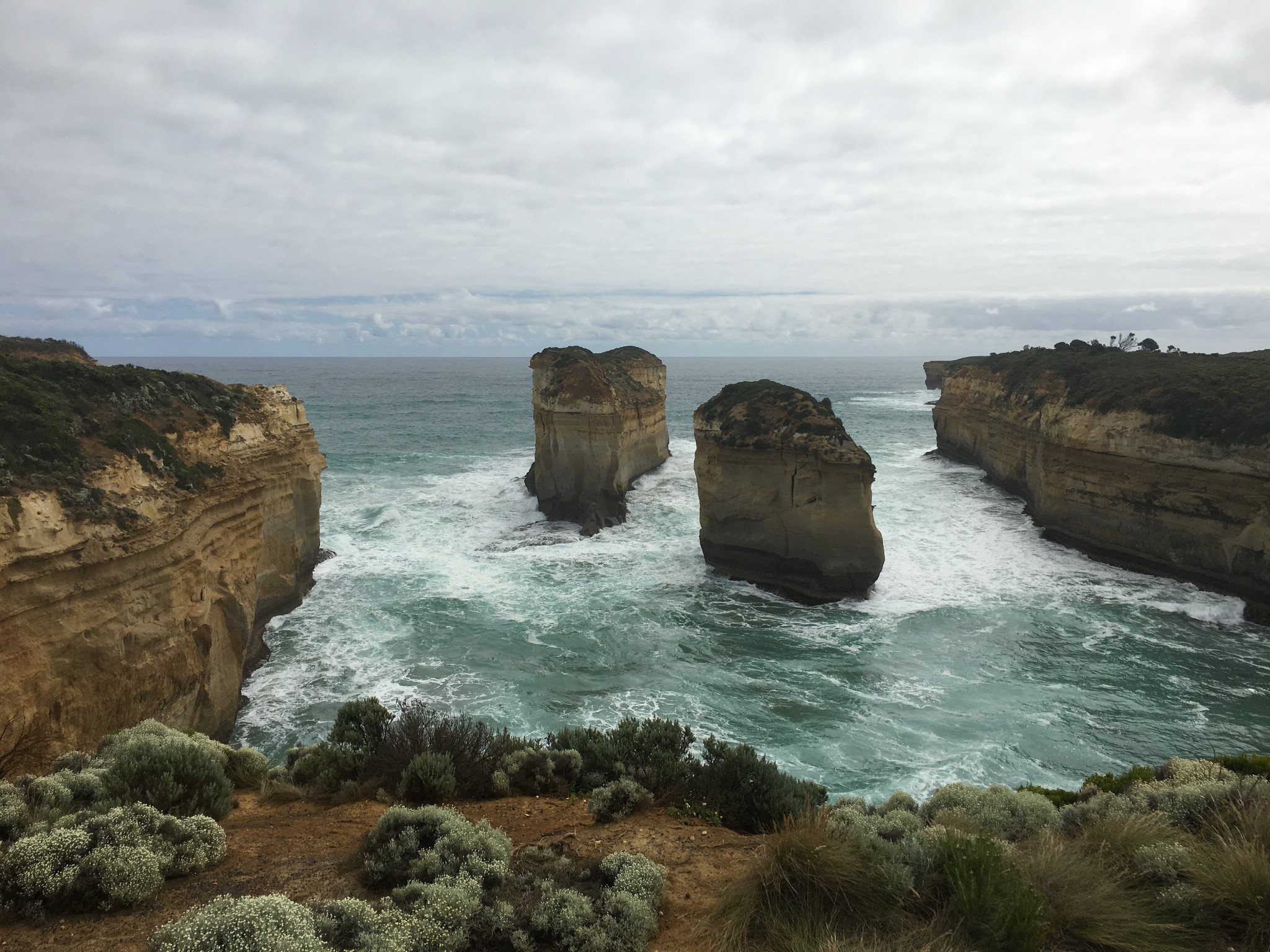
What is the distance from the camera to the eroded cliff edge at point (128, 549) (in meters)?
9.13

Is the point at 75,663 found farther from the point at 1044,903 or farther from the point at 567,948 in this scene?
the point at 1044,903

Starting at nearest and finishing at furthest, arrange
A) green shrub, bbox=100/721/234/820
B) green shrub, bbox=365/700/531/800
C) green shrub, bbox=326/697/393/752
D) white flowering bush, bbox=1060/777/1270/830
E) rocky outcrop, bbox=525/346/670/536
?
white flowering bush, bbox=1060/777/1270/830, green shrub, bbox=100/721/234/820, green shrub, bbox=365/700/531/800, green shrub, bbox=326/697/393/752, rocky outcrop, bbox=525/346/670/536

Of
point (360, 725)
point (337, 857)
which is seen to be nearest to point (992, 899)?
point (337, 857)

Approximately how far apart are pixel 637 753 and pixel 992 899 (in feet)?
14.1

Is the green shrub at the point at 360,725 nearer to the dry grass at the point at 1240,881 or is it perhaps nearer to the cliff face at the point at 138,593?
the cliff face at the point at 138,593

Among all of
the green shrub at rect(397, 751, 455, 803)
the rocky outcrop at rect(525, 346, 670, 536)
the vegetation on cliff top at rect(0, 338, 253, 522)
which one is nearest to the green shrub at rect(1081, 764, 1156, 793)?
the green shrub at rect(397, 751, 455, 803)

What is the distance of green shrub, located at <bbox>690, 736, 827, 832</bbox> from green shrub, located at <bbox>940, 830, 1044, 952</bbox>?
7.09 feet

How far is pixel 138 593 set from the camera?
1055 centimetres

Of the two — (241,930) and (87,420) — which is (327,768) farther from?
(87,420)

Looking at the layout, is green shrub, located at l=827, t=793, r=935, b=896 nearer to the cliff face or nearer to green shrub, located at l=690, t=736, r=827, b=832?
green shrub, located at l=690, t=736, r=827, b=832

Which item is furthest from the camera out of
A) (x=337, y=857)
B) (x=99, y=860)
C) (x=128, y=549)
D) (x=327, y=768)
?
(x=128, y=549)

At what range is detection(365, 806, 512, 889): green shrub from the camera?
4898 mm

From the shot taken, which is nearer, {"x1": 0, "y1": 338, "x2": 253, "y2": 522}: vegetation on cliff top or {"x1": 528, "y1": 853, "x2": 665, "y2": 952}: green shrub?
{"x1": 528, "y1": 853, "x2": 665, "y2": 952}: green shrub

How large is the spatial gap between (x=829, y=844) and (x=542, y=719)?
32.0 feet
